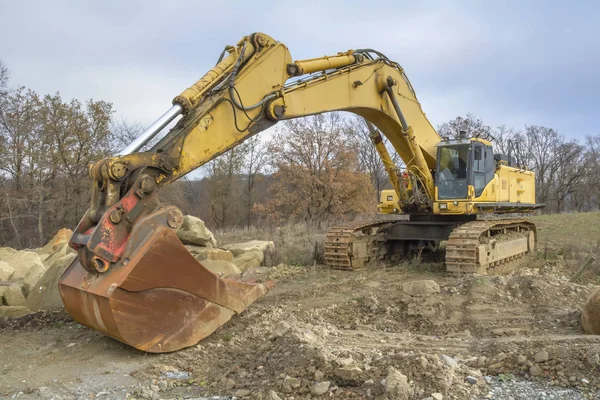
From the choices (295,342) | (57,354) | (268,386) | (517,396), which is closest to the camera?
(517,396)

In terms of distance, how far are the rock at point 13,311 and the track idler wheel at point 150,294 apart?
2.81 meters

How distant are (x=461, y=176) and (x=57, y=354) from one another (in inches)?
294

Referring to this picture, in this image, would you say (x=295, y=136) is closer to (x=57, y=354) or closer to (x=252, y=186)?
(x=252, y=186)

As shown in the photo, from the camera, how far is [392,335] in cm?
533

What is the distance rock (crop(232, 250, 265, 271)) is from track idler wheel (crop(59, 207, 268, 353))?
5564mm

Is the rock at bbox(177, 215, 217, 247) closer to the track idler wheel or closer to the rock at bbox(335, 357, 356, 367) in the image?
the track idler wheel

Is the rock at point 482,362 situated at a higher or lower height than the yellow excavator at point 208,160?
lower

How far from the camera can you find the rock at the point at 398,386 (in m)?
3.28

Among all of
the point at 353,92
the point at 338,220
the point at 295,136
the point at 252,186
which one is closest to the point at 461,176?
the point at 353,92

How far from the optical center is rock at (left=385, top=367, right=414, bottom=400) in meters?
3.28

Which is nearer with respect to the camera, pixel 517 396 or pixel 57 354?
pixel 517 396

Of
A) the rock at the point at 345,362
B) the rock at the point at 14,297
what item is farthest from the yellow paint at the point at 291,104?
the rock at the point at 14,297

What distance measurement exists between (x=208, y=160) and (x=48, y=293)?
3479 mm

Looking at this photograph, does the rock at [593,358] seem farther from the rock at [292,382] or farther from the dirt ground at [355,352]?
the rock at [292,382]
